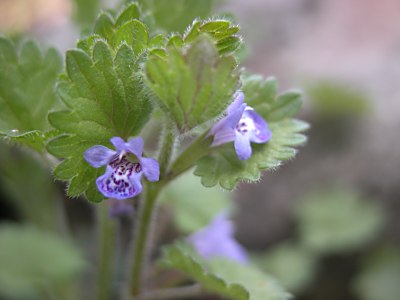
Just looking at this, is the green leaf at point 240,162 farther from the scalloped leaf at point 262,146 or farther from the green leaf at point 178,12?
the green leaf at point 178,12

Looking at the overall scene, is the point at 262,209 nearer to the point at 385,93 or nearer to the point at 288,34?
the point at 385,93

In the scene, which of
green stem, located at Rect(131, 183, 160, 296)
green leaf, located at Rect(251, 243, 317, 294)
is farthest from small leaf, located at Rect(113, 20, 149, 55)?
green leaf, located at Rect(251, 243, 317, 294)

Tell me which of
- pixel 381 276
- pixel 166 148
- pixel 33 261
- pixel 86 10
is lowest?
pixel 166 148

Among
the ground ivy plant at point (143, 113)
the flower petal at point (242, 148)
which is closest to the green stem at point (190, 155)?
the ground ivy plant at point (143, 113)

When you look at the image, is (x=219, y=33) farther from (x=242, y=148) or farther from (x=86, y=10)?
(x=86, y=10)

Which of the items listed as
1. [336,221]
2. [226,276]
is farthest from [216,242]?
[336,221]

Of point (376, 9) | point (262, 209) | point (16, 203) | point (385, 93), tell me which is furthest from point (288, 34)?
point (16, 203)
